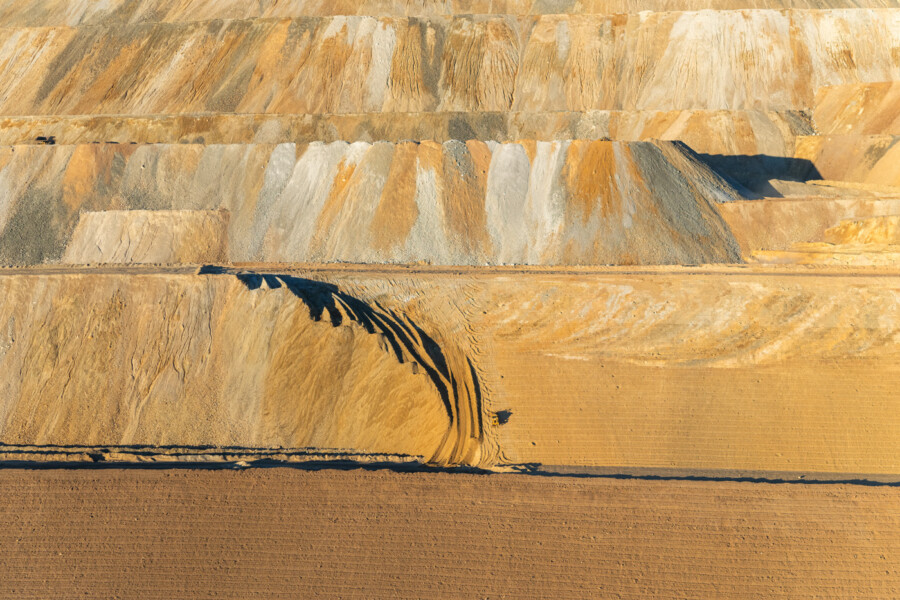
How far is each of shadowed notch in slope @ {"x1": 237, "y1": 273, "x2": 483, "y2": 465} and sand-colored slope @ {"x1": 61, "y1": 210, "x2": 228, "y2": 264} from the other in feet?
20.0

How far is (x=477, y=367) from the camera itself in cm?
1429

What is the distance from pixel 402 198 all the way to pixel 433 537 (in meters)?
12.4

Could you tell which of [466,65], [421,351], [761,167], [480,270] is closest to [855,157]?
[761,167]

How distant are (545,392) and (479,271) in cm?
423

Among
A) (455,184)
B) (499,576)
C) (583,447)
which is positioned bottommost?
(499,576)

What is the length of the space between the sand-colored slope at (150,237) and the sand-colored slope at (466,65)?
34.6ft

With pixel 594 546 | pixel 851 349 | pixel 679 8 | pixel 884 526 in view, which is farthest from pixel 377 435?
pixel 679 8

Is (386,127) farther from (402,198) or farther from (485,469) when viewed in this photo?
(485,469)

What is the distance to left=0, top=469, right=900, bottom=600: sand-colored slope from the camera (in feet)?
30.8

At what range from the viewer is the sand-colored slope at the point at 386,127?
27.1 m

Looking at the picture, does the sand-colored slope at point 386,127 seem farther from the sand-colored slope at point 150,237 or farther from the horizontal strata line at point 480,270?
the horizontal strata line at point 480,270

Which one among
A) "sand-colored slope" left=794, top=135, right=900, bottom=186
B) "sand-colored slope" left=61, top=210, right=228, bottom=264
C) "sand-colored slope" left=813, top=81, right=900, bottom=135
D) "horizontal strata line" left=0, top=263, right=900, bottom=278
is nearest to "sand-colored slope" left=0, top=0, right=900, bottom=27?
"sand-colored slope" left=813, top=81, right=900, bottom=135

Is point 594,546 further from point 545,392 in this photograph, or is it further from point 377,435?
point 377,435

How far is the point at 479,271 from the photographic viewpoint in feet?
54.2
